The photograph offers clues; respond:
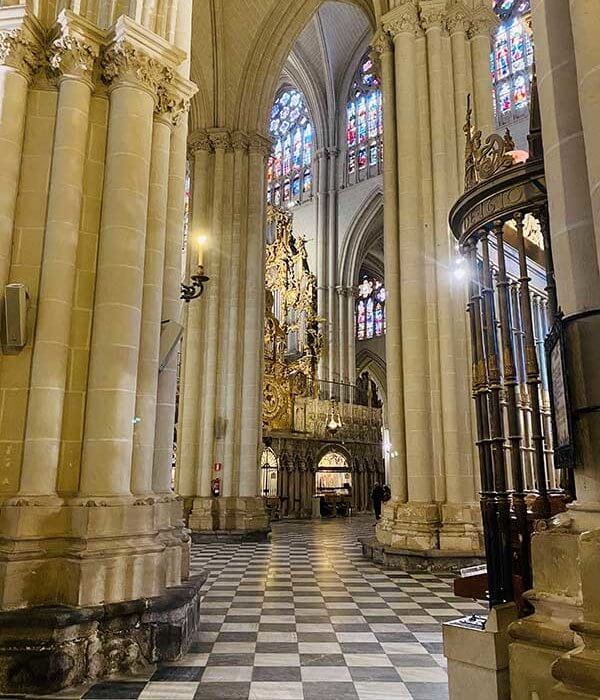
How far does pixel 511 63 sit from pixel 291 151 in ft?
37.8

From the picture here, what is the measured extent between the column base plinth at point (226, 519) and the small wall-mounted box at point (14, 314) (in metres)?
9.31

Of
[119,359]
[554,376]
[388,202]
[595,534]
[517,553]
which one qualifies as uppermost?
[388,202]

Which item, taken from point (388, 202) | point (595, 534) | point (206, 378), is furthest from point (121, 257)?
point (206, 378)

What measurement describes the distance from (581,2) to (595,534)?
2285 mm

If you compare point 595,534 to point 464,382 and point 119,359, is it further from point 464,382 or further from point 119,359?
point 464,382

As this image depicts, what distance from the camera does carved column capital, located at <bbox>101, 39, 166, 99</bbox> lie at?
519cm

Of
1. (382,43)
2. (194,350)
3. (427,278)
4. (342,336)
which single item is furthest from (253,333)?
(342,336)

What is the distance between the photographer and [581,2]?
2.64 meters

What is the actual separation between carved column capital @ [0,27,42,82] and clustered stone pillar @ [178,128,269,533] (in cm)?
798

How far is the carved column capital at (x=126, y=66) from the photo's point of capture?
519 cm

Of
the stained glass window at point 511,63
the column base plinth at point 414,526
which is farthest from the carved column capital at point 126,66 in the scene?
the stained glass window at point 511,63

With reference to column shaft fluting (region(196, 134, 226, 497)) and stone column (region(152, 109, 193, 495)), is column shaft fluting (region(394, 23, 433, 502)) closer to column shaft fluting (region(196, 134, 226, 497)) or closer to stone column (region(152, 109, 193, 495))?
stone column (region(152, 109, 193, 495))

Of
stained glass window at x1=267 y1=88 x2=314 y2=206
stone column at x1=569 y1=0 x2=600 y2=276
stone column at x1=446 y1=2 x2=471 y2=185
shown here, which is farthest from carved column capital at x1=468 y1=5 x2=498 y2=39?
stained glass window at x1=267 y1=88 x2=314 y2=206

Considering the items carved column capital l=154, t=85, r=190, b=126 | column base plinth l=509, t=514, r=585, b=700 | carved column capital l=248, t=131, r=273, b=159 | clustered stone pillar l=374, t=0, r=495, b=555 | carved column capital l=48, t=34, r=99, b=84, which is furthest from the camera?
carved column capital l=248, t=131, r=273, b=159
